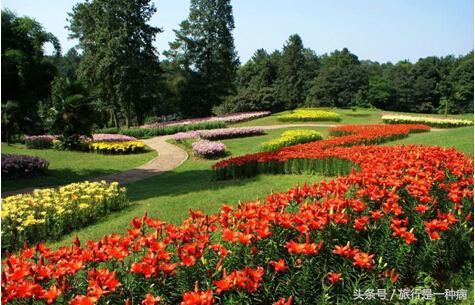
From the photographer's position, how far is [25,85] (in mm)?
14641

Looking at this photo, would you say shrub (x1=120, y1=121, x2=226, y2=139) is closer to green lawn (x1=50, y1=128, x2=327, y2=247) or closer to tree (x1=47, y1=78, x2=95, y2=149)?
tree (x1=47, y1=78, x2=95, y2=149)

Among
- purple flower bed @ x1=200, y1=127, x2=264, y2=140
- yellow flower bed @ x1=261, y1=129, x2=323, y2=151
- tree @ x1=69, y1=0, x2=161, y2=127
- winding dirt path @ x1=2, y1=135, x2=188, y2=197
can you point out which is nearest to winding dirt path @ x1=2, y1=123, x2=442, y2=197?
winding dirt path @ x1=2, y1=135, x2=188, y2=197

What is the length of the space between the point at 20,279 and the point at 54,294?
351mm

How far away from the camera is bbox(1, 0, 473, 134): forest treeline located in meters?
15.1

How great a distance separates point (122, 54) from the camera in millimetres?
30531

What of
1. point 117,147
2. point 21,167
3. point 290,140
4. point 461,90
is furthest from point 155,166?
point 461,90

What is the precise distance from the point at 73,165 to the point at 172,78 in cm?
2596

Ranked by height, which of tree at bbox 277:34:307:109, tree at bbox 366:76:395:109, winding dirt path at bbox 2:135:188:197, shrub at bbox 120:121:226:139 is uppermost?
tree at bbox 277:34:307:109

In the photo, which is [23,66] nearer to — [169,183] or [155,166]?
[155,166]

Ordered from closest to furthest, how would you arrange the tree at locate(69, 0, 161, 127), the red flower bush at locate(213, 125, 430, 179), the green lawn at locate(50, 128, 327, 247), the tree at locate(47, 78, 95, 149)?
the green lawn at locate(50, 128, 327, 247) < the red flower bush at locate(213, 125, 430, 179) < the tree at locate(47, 78, 95, 149) < the tree at locate(69, 0, 161, 127)

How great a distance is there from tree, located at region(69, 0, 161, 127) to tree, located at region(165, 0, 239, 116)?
25.9 ft

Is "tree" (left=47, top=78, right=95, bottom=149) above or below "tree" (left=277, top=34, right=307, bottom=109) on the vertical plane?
below

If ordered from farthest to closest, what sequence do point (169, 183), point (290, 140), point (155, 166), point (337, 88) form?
point (337, 88) < point (290, 140) < point (155, 166) < point (169, 183)

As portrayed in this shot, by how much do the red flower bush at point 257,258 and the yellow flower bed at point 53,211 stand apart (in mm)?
3079
